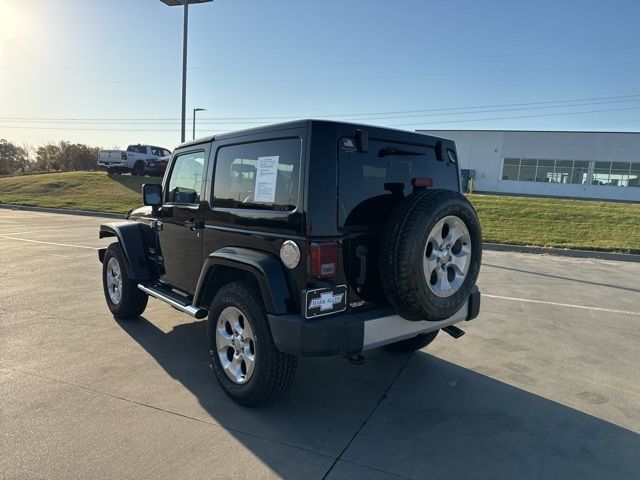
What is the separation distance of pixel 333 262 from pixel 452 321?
1.24 m

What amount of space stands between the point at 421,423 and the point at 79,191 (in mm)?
25454

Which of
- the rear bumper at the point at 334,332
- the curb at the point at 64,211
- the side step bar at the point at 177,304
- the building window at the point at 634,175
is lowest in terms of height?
the curb at the point at 64,211

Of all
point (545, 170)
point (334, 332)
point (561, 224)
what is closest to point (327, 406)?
point (334, 332)

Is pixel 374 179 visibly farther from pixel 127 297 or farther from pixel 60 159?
pixel 60 159

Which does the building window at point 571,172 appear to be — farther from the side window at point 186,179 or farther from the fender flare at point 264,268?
the fender flare at point 264,268

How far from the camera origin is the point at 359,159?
317cm

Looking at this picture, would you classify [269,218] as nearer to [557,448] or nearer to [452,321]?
[452,321]

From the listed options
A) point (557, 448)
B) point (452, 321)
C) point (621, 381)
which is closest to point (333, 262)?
point (452, 321)

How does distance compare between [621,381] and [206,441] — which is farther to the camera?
[621,381]

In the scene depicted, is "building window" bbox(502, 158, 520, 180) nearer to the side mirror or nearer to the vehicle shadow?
the vehicle shadow

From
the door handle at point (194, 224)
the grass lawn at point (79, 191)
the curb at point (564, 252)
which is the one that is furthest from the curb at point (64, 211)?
the door handle at point (194, 224)

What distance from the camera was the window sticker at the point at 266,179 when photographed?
3.23 meters

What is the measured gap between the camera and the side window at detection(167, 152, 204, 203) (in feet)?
13.6

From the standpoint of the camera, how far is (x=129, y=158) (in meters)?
27.2
